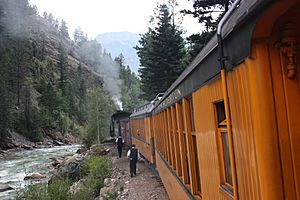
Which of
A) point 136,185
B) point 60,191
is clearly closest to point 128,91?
point 136,185

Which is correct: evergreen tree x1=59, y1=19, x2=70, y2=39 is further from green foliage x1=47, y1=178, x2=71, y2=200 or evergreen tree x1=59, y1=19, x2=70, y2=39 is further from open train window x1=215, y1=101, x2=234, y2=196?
open train window x1=215, y1=101, x2=234, y2=196

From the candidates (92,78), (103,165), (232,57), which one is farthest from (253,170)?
(92,78)

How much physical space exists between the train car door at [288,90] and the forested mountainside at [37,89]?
3660 cm

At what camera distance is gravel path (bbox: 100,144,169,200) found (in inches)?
444

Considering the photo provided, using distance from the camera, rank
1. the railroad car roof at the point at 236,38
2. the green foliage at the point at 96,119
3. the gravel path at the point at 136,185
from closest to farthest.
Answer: the railroad car roof at the point at 236,38 → the gravel path at the point at 136,185 → the green foliage at the point at 96,119

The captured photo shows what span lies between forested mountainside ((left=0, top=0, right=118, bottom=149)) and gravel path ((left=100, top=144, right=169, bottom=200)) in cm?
2172

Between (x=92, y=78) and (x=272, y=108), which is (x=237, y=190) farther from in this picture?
(x=92, y=78)

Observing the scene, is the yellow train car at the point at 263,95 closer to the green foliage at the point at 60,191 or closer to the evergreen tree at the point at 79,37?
the green foliage at the point at 60,191

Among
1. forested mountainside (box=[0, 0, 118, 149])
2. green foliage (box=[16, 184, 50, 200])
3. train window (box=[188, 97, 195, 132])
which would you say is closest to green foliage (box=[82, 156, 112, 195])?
green foliage (box=[16, 184, 50, 200])

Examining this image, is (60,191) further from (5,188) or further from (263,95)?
(263,95)

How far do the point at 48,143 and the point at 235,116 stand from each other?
64820 mm

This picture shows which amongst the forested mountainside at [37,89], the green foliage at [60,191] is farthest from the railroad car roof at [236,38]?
the forested mountainside at [37,89]

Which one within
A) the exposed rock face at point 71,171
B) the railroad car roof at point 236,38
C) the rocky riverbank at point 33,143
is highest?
the railroad car roof at point 236,38

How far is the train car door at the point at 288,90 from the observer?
74.9 inches
